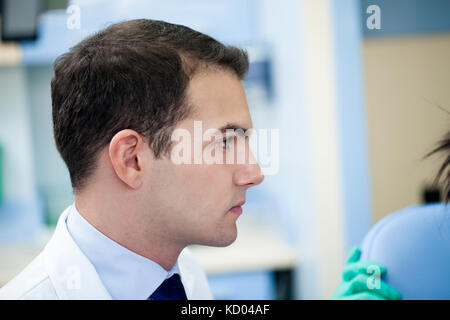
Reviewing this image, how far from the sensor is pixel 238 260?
1.58 m

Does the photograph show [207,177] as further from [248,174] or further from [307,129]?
[307,129]

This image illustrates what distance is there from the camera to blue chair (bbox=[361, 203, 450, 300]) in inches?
29.3

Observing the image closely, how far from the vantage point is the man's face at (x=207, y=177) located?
0.58 m

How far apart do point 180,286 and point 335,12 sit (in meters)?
1.06

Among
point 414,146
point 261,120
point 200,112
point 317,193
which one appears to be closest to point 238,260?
point 317,193

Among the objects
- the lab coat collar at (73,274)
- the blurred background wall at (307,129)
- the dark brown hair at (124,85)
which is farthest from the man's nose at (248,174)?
the blurred background wall at (307,129)

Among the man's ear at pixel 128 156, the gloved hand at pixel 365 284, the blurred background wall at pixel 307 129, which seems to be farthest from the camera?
the blurred background wall at pixel 307 129

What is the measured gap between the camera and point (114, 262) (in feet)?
1.95

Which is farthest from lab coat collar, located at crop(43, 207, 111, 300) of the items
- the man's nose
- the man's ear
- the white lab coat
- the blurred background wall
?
the blurred background wall

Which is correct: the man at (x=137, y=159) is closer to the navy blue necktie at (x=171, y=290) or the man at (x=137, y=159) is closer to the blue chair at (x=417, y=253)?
the navy blue necktie at (x=171, y=290)

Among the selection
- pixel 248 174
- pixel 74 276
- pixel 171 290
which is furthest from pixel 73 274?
pixel 248 174

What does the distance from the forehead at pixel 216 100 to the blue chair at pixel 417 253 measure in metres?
0.34

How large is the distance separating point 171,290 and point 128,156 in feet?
0.73

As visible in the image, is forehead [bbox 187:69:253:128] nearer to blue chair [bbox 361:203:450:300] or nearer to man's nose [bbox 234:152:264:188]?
man's nose [bbox 234:152:264:188]
